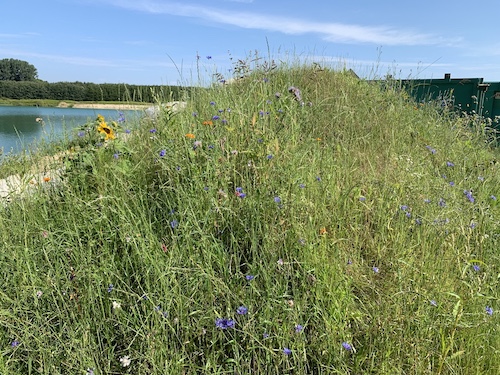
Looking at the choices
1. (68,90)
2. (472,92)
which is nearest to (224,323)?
(472,92)

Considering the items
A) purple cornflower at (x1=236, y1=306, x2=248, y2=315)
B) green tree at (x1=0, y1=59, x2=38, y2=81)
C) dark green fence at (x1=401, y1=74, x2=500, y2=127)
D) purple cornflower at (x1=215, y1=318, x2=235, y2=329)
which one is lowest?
purple cornflower at (x1=215, y1=318, x2=235, y2=329)

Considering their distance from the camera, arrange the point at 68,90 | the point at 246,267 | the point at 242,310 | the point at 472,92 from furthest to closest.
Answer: the point at 68,90
the point at 472,92
the point at 246,267
the point at 242,310

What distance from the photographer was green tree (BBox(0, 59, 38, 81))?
208ft

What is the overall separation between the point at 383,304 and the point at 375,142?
2.19 meters

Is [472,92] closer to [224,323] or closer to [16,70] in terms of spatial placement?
[224,323]

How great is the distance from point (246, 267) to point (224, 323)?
43 centimetres

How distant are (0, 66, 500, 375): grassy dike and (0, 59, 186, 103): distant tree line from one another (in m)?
1.07

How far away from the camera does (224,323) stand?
1.32 m

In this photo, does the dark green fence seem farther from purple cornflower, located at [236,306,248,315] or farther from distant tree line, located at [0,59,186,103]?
purple cornflower, located at [236,306,248,315]

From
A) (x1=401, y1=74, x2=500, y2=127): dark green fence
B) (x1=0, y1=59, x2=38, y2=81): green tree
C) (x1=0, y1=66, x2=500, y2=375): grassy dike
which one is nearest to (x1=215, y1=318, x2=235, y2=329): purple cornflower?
(x1=0, y1=66, x2=500, y2=375): grassy dike

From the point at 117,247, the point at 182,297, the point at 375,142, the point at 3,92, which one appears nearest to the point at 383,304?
the point at 182,297

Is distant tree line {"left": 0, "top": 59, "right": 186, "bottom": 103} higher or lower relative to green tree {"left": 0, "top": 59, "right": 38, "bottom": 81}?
lower

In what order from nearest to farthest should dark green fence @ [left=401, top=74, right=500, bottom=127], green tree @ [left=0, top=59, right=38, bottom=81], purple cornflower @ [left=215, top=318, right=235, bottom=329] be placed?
purple cornflower @ [left=215, top=318, right=235, bottom=329]
dark green fence @ [left=401, top=74, right=500, bottom=127]
green tree @ [left=0, top=59, right=38, bottom=81]

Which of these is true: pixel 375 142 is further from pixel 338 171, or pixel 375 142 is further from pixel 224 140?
pixel 224 140
